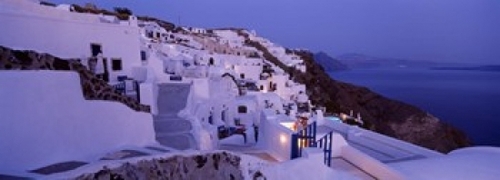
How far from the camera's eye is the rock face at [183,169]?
5.32 metres

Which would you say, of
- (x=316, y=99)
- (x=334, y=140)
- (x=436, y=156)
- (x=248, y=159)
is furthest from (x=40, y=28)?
(x=316, y=99)

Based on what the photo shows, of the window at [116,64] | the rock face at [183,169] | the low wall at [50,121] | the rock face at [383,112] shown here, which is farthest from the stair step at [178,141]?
the rock face at [383,112]

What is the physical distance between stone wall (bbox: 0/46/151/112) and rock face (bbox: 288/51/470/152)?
39.5 meters

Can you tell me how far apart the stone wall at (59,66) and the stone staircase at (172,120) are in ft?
6.29

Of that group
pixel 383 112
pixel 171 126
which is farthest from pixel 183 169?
pixel 383 112

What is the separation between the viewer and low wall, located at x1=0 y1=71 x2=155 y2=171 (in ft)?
17.2

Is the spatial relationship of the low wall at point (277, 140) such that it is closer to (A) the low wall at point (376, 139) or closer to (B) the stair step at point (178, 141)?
(B) the stair step at point (178, 141)

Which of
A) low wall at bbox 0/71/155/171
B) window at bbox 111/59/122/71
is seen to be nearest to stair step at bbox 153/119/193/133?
low wall at bbox 0/71/155/171

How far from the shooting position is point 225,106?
21.3 m

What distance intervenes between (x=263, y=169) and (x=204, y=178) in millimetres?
1192

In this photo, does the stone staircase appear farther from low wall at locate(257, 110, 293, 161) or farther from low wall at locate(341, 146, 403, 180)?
low wall at locate(341, 146, 403, 180)

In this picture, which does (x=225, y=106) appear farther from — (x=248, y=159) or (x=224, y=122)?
(x=248, y=159)

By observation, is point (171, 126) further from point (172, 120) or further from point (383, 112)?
point (383, 112)

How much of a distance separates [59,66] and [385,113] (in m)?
55.2
